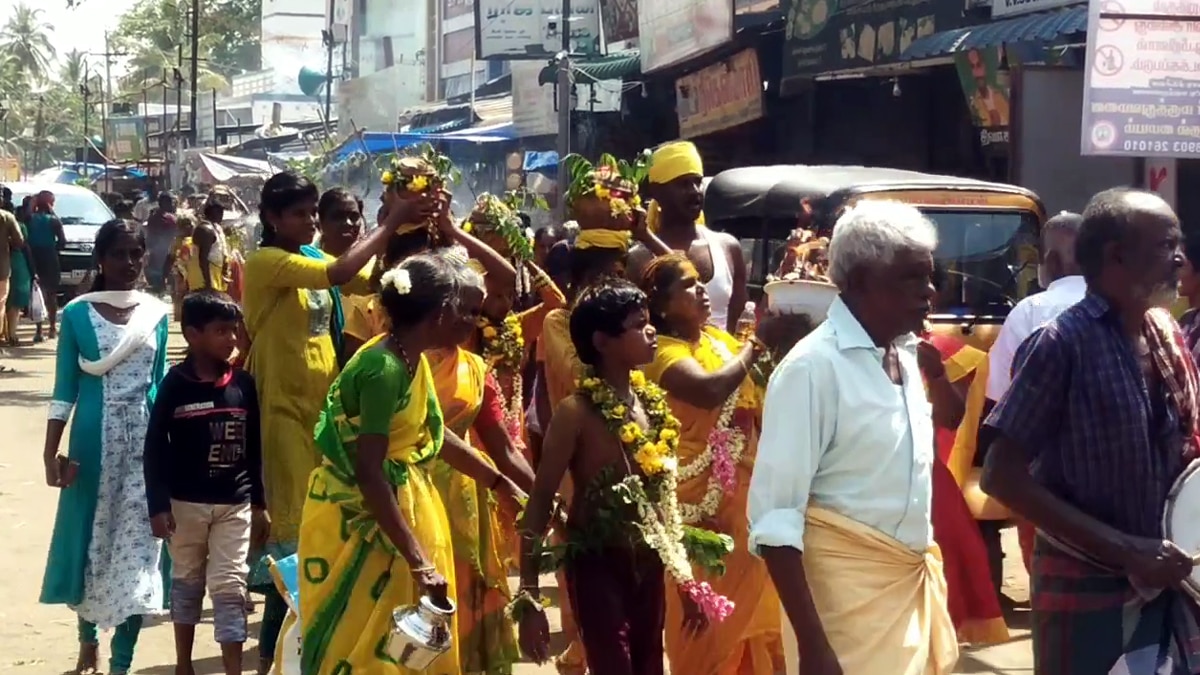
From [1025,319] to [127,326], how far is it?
359cm

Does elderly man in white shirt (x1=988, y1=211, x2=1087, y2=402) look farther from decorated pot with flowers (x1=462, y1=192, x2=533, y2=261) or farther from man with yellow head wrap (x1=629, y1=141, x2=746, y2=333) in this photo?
decorated pot with flowers (x1=462, y1=192, x2=533, y2=261)

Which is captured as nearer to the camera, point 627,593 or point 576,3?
point 627,593

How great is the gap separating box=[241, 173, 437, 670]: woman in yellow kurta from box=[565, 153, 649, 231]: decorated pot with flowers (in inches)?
32.7

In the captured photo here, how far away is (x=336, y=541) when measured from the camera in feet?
16.2

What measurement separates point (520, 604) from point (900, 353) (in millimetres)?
1613

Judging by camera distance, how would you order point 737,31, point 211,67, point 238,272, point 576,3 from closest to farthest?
point 238,272 → point 737,31 → point 576,3 → point 211,67

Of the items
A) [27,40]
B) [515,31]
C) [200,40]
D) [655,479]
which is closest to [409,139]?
[515,31]

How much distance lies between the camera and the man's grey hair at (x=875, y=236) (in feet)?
12.4

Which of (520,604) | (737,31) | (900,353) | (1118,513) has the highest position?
(737,31)

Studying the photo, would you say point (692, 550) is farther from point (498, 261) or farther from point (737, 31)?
point (737, 31)

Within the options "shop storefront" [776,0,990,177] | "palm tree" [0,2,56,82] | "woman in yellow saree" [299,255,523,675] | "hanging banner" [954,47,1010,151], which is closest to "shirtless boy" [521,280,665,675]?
"woman in yellow saree" [299,255,523,675]

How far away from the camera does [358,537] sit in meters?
4.91

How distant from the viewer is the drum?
12.7ft

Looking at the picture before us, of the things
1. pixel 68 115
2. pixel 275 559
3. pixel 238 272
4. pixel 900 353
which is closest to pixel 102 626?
pixel 275 559
